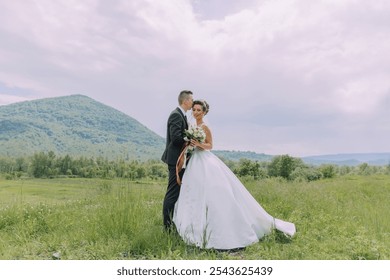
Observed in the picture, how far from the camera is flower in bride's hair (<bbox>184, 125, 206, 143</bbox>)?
6.32 meters

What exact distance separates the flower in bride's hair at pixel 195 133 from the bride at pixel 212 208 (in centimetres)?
9

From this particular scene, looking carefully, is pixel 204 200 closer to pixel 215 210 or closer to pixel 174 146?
pixel 215 210

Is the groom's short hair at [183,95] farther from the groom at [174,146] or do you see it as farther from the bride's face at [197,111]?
the bride's face at [197,111]

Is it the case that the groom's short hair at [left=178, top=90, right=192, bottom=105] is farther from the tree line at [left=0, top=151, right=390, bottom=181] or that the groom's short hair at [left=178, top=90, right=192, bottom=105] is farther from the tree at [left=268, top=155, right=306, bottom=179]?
the tree at [left=268, top=155, right=306, bottom=179]

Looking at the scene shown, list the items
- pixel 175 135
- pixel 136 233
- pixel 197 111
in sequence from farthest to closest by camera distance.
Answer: pixel 197 111, pixel 175 135, pixel 136 233

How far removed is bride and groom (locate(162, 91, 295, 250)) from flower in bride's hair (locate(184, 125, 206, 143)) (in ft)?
0.22

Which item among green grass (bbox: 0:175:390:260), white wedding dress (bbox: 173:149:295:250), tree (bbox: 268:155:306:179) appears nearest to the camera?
green grass (bbox: 0:175:390:260)

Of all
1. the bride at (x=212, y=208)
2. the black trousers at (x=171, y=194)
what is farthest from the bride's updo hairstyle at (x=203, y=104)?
the black trousers at (x=171, y=194)

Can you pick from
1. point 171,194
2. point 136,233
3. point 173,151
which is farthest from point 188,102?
point 136,233

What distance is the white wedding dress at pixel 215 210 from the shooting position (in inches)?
232

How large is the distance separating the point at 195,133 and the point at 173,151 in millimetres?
545

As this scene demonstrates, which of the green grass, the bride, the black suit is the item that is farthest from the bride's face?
the green grass

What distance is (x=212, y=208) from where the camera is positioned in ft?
19.6

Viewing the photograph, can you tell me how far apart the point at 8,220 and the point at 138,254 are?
403cm
